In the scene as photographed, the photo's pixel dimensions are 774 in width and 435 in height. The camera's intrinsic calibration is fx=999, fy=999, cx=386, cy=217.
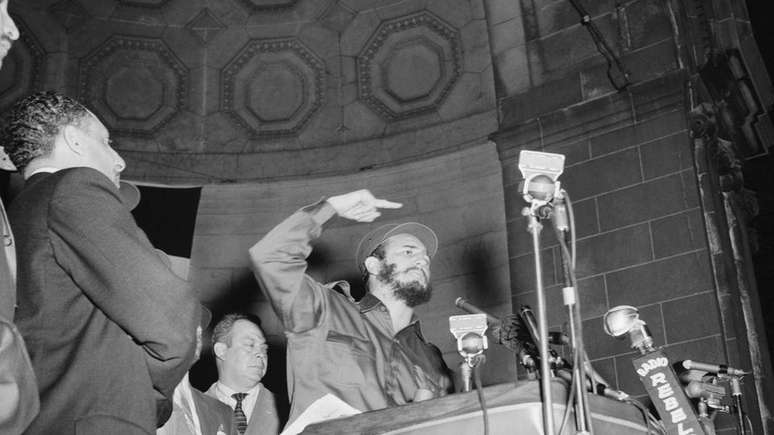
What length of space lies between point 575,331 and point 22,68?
22.8ft

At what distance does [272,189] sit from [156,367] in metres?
6.09

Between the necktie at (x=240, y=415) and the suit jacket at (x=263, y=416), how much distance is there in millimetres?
29

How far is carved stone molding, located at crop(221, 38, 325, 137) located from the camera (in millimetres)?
9000

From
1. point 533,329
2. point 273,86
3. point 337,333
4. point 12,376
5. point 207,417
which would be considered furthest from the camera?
point 273,86

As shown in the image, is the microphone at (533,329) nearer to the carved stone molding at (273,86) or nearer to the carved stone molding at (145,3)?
the carved stone molding at (273,86)

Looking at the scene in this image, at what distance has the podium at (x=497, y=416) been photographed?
291 cm

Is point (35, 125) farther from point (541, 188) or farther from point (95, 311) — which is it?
point (541, 188)

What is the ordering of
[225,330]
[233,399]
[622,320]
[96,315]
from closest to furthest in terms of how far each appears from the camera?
[96,315] → [622,320] → [233,399] → [225,330]

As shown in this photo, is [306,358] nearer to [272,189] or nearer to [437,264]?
[437,264]

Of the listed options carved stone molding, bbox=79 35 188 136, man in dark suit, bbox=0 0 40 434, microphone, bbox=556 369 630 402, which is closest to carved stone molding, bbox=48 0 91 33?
carved stone molding, bbox=79 35 188 136

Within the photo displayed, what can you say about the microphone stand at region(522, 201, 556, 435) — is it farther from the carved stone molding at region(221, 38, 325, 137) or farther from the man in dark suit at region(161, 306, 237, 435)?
the carved stone molding at region(221, 38, 325, 137)

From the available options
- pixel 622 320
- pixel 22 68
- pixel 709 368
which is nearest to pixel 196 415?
pixel 622 320

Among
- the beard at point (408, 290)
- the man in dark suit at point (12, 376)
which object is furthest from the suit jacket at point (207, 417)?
the man in dark suit at point (12, 376)

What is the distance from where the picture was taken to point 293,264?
4574mm
